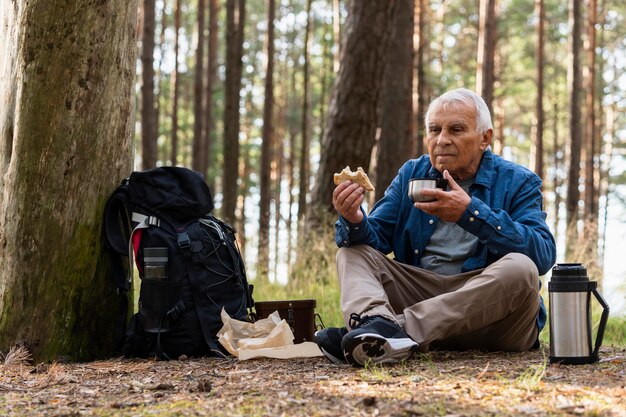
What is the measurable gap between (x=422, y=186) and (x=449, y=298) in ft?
1.74

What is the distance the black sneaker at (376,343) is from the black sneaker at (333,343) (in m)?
0.19

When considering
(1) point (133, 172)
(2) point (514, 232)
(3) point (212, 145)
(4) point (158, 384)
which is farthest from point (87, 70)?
(3) point (212, 145)

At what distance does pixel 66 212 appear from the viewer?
4262 mm

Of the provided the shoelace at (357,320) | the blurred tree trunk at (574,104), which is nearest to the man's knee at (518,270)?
the shoelace at (357,320)

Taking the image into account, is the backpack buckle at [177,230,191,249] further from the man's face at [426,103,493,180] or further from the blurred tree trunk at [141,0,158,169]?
the blurred tree trunk at [141,0,158,169]

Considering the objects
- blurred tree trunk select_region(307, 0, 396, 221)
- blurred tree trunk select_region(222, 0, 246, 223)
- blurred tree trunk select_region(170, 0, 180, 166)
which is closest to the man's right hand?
blurred tree trunk select_region(307, 0, 396, 221)

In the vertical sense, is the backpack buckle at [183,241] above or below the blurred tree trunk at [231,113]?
below

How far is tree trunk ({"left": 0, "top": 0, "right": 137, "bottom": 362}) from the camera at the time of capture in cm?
421

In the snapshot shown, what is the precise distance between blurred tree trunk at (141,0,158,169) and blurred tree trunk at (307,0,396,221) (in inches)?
204

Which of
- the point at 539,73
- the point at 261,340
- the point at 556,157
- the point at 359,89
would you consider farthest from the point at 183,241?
the point at 556,157

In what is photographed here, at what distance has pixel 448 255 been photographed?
425 cm

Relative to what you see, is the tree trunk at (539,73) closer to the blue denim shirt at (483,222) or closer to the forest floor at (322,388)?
the blue denim shirt at (483,222)

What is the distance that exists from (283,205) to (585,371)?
28.8 meters

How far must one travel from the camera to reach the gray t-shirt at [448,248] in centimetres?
421
